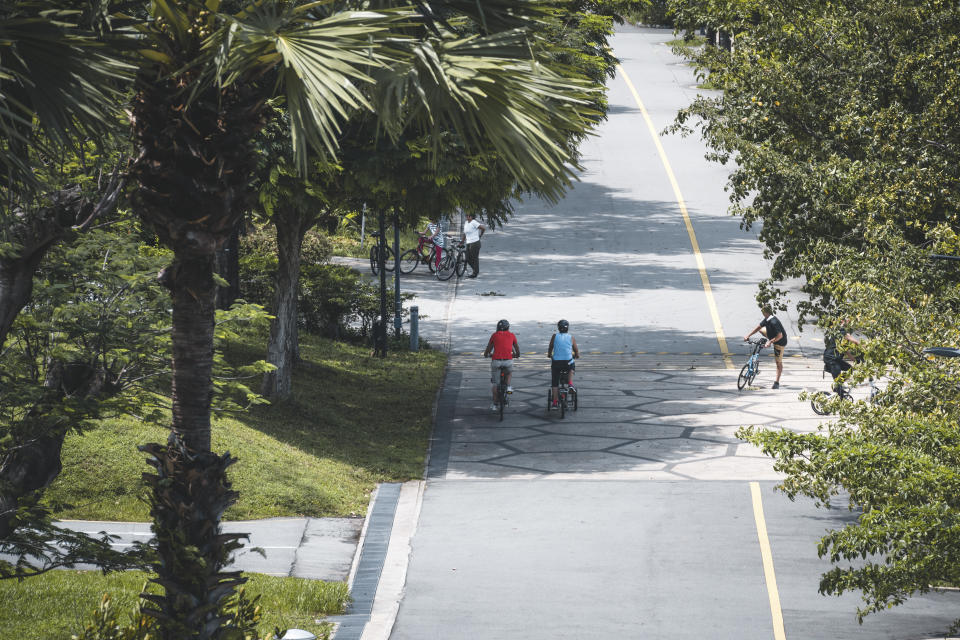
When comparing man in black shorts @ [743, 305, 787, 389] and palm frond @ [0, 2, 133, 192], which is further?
man in black shorts @ [743, 305, 787, 389]

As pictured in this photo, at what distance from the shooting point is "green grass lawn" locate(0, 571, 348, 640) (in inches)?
406

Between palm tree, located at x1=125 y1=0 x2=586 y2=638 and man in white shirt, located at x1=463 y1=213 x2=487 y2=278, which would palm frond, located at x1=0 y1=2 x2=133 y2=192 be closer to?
palm tree, located at x1=125 y1=0 x2=586 y2=638

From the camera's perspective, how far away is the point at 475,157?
17453 millimetres

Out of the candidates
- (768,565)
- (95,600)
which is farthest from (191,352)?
(768,565)

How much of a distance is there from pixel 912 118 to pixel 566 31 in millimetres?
6956

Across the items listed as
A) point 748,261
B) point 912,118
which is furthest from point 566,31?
point 748,261

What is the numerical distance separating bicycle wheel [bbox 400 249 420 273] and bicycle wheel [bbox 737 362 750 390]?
14.3 metres

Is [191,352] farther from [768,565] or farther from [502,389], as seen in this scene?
[502,389]

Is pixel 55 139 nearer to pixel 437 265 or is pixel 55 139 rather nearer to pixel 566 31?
pixel 566 31

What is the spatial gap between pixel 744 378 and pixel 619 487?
7193 mm

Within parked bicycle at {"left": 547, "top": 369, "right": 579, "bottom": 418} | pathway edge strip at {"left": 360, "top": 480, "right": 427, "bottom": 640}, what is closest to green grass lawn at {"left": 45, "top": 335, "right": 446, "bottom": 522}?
pathway edge strip at {"left": 360, "top": 480, "right": 427, "bottom": 640}

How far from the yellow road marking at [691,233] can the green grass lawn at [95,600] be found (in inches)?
588

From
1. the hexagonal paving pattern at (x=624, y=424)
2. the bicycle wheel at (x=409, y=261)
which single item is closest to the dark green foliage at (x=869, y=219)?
the hexagonal paving pattern at (x=624, y=424)

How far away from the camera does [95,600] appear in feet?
36.3
